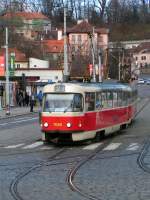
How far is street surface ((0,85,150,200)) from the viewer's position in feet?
43.5

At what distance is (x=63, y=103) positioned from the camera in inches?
1002

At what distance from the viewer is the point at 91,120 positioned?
85.8 feet

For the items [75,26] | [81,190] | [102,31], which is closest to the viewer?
[81,190]

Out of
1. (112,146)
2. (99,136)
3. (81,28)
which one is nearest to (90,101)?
(99,136)

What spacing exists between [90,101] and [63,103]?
5.37ft

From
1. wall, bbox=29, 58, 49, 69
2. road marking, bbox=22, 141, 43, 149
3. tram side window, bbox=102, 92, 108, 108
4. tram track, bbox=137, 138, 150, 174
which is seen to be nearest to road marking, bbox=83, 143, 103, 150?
tram track, bbox=137, 138, 150, 174

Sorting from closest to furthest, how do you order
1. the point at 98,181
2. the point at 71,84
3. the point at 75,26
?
the point at 98,181, the point at 71,84, the point at 75,26

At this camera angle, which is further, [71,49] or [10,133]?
[71,49]

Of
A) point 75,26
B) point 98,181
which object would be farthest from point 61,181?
point 75,26

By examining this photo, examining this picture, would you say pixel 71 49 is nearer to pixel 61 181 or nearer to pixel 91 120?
pixel 91 120

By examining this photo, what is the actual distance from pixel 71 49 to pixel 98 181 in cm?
11210

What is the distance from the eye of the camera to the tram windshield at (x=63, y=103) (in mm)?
25328

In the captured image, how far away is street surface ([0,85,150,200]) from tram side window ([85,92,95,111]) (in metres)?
1.44

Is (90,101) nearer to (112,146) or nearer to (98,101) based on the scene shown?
(98,101)
